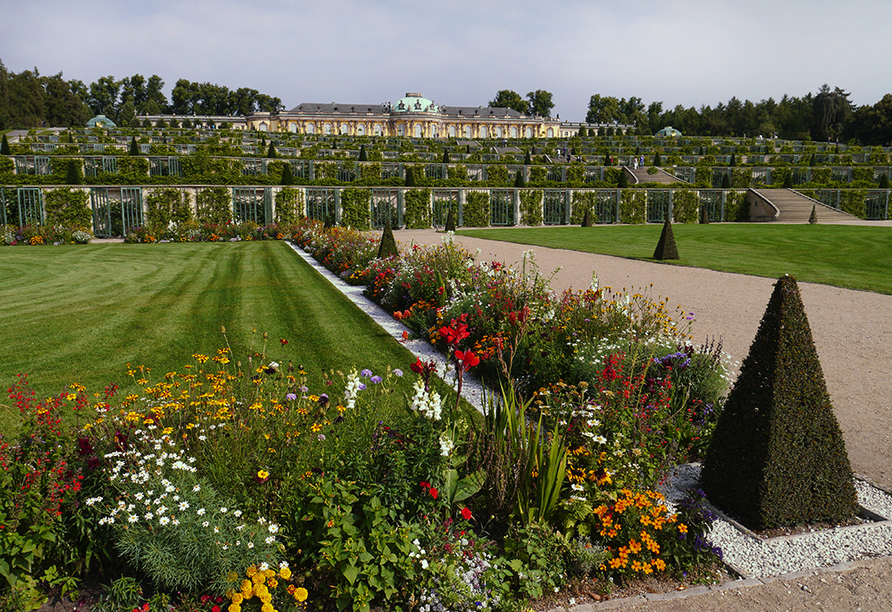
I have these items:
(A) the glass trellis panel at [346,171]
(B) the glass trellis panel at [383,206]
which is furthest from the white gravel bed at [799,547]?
(A) the glass trellis panel at [346,171]

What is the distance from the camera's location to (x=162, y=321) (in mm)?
7824

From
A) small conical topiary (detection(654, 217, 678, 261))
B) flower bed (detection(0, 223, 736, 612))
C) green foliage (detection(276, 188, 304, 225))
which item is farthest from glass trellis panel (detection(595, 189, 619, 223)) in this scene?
flower bed (detection(0, 223, 736, 612))

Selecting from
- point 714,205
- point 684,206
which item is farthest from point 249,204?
point 714,205

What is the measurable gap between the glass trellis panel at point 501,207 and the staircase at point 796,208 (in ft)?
50.7

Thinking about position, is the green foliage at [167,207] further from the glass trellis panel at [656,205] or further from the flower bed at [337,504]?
the glass trellis panel at [656,205]

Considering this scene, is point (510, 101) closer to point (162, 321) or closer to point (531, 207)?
point (531, 207)

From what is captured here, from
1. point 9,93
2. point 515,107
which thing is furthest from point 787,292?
point 515,107

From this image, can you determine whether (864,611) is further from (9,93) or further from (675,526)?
(9,93)

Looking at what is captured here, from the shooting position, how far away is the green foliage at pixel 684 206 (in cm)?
3497

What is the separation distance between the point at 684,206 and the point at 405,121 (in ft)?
226

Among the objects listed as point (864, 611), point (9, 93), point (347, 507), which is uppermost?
point (9, 93)

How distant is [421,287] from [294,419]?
17.1 feet

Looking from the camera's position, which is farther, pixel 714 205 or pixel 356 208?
pixel 714 205

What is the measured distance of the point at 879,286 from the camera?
35.1ft
